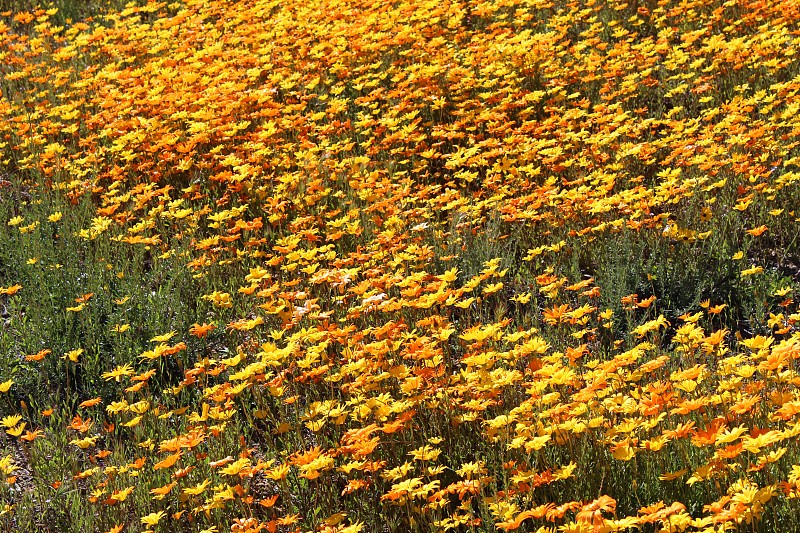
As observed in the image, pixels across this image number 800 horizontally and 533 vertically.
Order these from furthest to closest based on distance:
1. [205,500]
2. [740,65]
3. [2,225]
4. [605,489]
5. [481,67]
Result: [481,67] → [740,65] → [2,225] → [205,500] → [605,489]

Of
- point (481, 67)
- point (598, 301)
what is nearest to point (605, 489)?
point (598, 301)

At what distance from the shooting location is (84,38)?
8.30 meters

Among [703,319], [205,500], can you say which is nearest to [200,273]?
[205,500]

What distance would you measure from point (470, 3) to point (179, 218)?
420 cm

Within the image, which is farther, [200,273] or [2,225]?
[2,225]

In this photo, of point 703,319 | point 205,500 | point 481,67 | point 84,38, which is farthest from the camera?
point 84,38

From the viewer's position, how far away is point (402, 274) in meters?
4.71

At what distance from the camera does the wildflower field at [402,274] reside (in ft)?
10.5

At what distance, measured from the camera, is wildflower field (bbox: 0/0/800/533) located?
3.19m

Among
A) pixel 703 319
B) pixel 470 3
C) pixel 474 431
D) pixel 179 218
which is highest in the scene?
pixel 470 3

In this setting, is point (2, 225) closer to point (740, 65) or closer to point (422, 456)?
point (422, 456)

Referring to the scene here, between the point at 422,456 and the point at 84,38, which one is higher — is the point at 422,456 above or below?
below

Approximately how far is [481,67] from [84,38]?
3604 millimetres

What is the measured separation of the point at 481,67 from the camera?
293 inches
